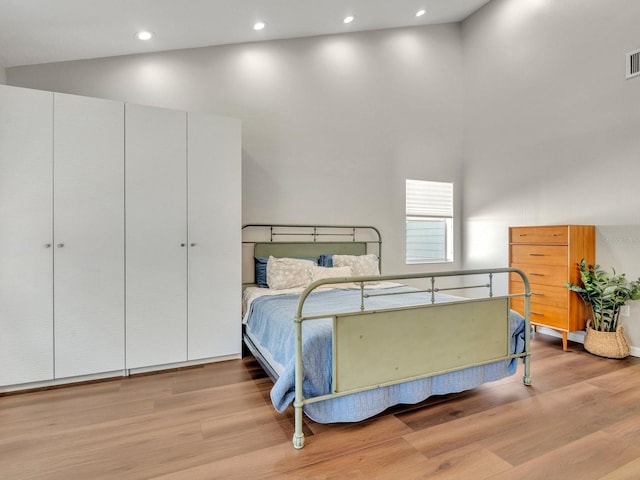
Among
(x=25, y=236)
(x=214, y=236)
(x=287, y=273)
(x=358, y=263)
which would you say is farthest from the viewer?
(x=358, y=263)

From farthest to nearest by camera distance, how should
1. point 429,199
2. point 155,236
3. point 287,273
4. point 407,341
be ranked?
point 429,199 → point 287,273 → point 155,236 → point 407,341

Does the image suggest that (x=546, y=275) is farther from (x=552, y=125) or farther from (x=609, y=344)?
(x=552, y=125)

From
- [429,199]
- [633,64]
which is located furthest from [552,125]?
[429,199]

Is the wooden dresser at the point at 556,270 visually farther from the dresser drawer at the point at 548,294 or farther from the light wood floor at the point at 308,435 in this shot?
the light wood floor at the point at 308,435

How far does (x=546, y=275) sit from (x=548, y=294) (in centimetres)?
20

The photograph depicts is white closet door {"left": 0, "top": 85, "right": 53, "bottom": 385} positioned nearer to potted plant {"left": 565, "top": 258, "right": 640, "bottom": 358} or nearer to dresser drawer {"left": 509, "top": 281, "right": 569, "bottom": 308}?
dresser drawer {"left": 509, "top": 281, "right": 569, "bottom": 308}

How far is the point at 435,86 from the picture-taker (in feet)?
15.7

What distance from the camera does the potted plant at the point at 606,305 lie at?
123 inches

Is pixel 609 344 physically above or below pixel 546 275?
below

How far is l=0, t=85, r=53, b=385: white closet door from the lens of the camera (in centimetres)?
242

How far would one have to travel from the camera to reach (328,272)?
3.51 metres


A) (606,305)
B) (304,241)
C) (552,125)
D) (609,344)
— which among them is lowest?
(609,344)

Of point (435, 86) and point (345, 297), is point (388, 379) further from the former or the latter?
point (435, 86)

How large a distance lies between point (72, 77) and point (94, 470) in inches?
131
